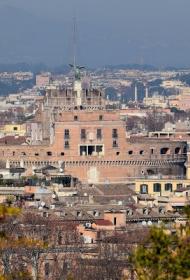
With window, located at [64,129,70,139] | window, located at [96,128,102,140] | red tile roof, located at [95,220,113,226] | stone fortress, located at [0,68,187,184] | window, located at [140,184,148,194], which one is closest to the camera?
red tile roof, located at [95,220,113,226]

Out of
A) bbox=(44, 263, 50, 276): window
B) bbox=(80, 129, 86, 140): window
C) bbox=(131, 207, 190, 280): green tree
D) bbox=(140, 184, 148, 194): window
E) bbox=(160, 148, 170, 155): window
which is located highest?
bbox=(131, 207, 190, 280): green tree

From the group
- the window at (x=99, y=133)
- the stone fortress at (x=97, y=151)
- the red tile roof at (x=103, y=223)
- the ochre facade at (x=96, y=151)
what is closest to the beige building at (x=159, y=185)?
the stone fortress at (x=97, y=151)

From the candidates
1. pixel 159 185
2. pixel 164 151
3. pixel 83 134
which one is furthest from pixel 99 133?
pixel 159 185

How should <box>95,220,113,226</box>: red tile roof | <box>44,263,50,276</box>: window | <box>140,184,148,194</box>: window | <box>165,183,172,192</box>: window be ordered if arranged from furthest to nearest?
<box>165,183,172,192</box>: window
<box>140,184,148,194</box>: window
<box>95,220,113,226</box>: red tile roof
<box>44,263,50,276</box>: window

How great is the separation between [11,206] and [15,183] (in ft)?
32.7

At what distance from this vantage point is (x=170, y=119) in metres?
130

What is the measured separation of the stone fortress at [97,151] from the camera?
77.6m

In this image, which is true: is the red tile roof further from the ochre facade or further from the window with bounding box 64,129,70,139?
the window with bounding box 64,129,70,139

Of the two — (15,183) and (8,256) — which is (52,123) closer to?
(15,183)

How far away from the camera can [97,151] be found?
78.8 m

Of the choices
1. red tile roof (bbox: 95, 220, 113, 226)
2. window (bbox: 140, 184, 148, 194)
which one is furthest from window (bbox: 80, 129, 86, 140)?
red tile roof (bbox: 95, 220, 113, 226)

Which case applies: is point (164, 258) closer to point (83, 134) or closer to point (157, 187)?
point (157, 187)

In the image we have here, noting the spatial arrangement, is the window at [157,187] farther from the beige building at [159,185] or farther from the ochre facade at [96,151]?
the ochre facade at [96,151]

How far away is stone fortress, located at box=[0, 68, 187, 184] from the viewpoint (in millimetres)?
77625
